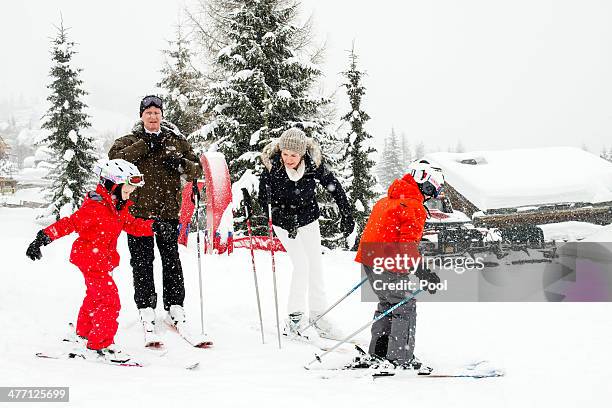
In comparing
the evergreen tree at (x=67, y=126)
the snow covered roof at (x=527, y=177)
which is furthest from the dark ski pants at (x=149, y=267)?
the evergreen tree at (x=67, y=126)

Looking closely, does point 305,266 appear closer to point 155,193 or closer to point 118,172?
point 155,193

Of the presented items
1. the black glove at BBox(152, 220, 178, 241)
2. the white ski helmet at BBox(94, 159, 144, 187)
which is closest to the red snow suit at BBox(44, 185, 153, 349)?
the white ski helmet at BBox(94, 159, 144, 187)

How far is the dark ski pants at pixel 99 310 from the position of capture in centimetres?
361

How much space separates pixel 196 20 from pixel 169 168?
13.1 m

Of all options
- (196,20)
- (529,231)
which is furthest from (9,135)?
(529,231)

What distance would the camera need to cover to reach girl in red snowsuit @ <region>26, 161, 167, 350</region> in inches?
142

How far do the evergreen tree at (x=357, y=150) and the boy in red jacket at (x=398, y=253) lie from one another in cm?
1396

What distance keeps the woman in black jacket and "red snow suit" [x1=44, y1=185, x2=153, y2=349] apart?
1604mm

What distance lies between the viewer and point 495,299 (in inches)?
275

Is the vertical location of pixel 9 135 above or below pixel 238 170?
above

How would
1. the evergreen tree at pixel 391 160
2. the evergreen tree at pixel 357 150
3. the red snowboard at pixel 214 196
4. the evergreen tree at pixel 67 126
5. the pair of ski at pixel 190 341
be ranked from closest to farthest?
the pair of ski at pixel 190 341
the red snowboard at pixel 214 196
the evergreen tree at pixel 357 150
the evergreen tree at pixel 67 126
the evergreen tree at pixel 391 160

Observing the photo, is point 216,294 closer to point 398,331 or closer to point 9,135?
point 398,331

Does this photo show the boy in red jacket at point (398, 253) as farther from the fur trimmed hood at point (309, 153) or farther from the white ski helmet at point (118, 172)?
the white ski helmet at point (118, 172)

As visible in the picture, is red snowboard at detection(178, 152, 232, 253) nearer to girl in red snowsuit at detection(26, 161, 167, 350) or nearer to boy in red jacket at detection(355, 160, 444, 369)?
girl in red snowsuit at detection(26, 161, 167, 350)
